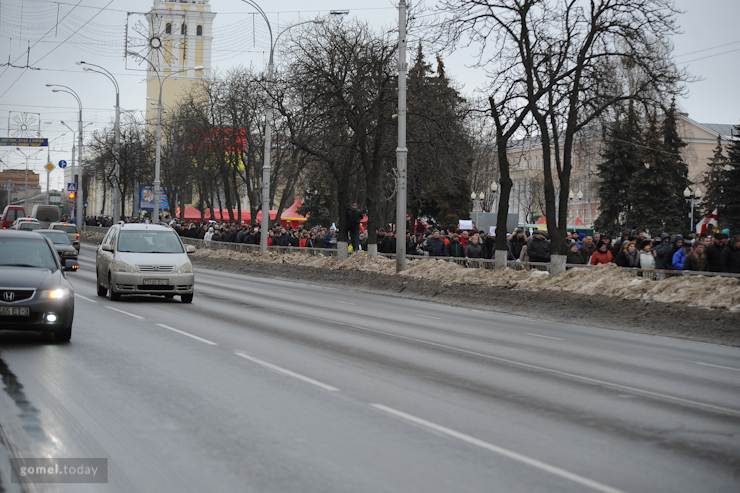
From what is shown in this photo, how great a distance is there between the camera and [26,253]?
12.8m

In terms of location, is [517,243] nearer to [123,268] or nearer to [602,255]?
[602,255]

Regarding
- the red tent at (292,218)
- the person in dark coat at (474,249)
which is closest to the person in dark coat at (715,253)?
the person in dark coat at (474,249)

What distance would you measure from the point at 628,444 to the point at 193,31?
111663mm

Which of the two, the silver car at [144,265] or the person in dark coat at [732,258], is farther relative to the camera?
the silver car at [144,265]

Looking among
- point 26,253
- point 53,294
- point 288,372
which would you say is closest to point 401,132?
point 26,253

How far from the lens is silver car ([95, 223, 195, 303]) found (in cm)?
1942

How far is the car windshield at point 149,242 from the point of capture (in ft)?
66.7

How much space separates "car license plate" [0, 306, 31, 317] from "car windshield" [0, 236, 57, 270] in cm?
119

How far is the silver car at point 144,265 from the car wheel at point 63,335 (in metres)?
7.20

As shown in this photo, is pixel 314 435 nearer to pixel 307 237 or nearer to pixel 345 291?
pixel 345 291

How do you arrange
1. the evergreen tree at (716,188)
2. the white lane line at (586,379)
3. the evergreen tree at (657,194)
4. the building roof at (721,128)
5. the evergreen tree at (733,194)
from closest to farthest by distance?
1. the white lane line at (586,379)
2. the evergreen tree at (733,194)
3. the evergreen tree at (716,188)
4. the evergreen tree at (657,194)
5. the building roof at (721,128)

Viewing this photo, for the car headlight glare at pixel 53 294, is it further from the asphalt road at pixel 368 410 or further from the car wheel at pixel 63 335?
the asphalt road at pixel 368 410

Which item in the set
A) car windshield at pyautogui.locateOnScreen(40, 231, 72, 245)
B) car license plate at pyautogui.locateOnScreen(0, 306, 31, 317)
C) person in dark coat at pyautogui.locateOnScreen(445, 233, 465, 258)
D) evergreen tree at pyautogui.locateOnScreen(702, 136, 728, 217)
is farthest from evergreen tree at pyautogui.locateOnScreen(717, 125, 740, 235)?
car license plate at pyautogui.locateOnScreen(0, 306, 31, 317)

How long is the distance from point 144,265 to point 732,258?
12.3 metres
